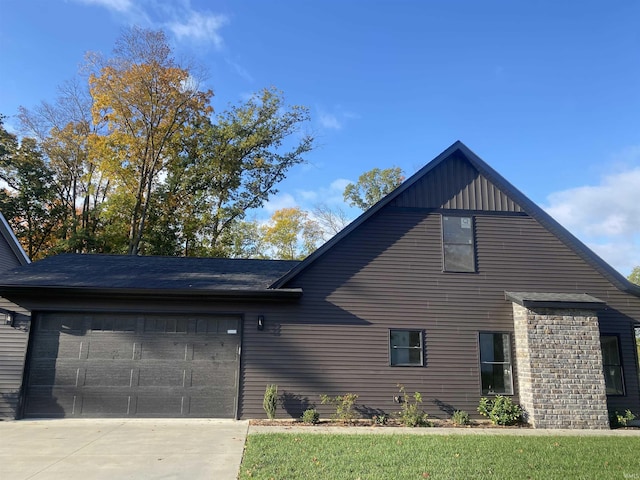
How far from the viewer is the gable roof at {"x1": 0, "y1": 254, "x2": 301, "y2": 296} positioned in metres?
9.78

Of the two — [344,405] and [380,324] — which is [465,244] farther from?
[344,405]

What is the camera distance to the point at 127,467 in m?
5.91

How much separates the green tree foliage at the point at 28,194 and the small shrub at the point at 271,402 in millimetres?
22259

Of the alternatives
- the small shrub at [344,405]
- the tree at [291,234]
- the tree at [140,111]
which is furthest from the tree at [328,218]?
the small shrub at [344,405]

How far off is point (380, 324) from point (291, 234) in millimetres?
27826

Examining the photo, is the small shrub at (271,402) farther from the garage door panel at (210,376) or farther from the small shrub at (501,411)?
the small shrub at (501,411)

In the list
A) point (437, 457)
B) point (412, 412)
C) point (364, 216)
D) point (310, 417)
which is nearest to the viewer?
point (437, 457)

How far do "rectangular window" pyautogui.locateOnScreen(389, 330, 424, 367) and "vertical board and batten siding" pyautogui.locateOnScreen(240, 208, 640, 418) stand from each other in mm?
149

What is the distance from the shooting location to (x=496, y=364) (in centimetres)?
1038

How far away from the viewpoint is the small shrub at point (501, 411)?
9.51m

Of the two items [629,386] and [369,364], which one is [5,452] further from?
[629,386]

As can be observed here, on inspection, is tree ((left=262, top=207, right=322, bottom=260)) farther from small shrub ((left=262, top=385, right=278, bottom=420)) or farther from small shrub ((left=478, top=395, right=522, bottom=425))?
small shrub ((left=478, top=395, right=522, bottom=425))

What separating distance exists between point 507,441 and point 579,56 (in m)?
11.1

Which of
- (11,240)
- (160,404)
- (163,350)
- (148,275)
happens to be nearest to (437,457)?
(160,404)
